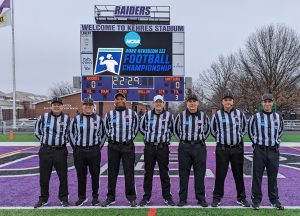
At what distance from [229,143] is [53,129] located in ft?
8.76

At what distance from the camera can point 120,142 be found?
5.70 meters

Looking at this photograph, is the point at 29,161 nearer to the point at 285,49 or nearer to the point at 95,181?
the point at 95,181

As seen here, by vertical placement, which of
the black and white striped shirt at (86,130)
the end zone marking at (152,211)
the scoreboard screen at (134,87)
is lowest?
the end zone marking at (152,211)

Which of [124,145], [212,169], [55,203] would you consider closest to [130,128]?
[124,145]

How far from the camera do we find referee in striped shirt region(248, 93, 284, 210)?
547 centimetres

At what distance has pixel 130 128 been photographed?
573 centimetres

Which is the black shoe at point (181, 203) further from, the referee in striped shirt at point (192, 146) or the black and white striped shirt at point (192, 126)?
the black and white striped shirt at point (192, 126)

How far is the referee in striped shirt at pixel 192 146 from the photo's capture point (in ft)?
18.4

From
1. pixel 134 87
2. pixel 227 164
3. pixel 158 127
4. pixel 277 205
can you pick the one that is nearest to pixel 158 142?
pixel 158 127

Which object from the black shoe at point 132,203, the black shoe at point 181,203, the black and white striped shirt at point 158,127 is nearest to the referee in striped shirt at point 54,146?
the black shoe at point 132,203

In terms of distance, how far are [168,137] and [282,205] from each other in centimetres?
201

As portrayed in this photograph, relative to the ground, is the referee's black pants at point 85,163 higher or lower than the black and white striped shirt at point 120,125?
lower

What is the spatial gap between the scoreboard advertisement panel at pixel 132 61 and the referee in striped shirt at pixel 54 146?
9030mm

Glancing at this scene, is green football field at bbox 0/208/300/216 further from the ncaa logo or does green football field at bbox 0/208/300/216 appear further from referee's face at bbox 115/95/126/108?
the ncaa logo
